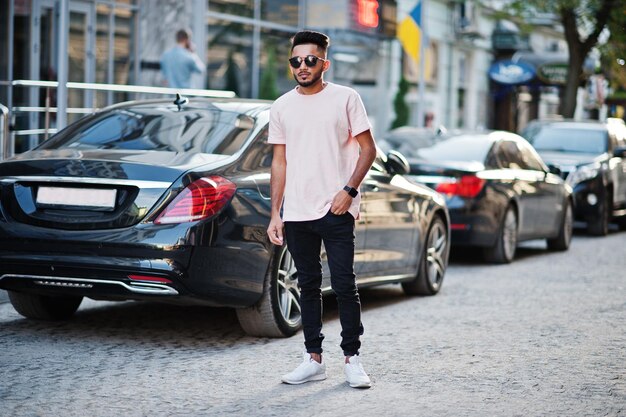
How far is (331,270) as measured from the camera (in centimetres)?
665

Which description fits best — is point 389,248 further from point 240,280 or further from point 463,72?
point 463,72

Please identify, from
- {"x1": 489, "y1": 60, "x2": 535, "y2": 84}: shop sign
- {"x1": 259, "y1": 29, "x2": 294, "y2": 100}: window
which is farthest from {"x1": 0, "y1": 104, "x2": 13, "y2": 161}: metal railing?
{"x1": 489, "y1": 60, "x2": 535, "y2": 84}: shop sign

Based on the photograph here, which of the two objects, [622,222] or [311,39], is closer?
[311,39]

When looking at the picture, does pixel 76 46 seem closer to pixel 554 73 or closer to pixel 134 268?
pixel 134 268

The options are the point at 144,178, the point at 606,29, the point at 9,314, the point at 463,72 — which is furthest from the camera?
the point at 463,72

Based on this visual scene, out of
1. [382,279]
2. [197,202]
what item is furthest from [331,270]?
[382,279]

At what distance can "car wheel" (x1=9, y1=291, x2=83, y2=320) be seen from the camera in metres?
8.63

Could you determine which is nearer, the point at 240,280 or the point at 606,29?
the point at 240,280

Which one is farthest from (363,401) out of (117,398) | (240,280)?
(240,280)

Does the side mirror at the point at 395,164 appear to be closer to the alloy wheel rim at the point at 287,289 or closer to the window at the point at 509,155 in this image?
the alloy wheel rim at the point at 287,289

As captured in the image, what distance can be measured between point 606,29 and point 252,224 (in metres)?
26.4

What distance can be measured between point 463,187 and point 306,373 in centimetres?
713

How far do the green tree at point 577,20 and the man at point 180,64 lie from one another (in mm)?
14584

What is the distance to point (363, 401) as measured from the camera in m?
6.25
